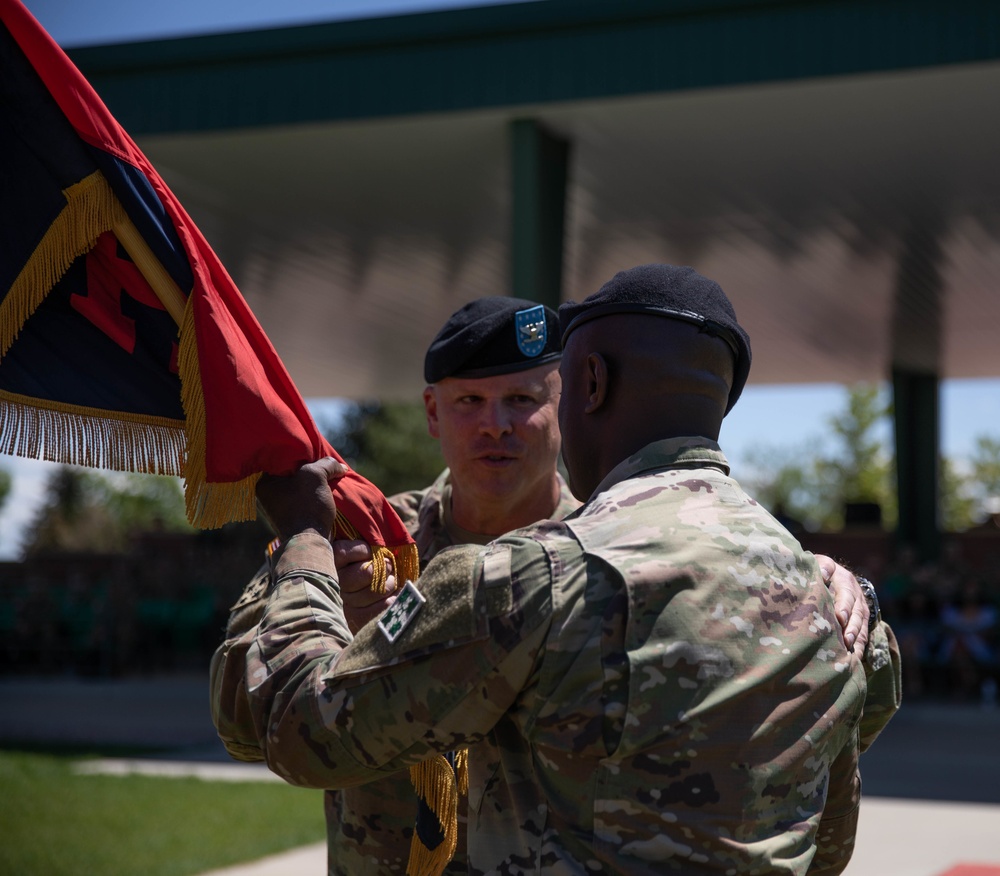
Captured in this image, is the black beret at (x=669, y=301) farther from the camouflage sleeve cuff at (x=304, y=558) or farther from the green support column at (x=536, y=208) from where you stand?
the green support column at (x=536, y=208)

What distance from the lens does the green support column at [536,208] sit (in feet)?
28.7

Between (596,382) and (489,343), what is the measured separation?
114cm

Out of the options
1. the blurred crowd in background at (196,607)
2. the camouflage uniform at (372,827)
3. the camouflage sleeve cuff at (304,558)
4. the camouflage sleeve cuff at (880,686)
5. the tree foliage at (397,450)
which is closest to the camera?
the camouflage sleeve cuff at (304,558)

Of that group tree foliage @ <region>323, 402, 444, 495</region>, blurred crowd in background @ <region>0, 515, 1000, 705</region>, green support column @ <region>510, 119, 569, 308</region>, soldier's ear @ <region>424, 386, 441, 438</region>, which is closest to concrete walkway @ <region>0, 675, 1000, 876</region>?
blurred crowd in background @ <region>0, 515, 1000, 705</region>

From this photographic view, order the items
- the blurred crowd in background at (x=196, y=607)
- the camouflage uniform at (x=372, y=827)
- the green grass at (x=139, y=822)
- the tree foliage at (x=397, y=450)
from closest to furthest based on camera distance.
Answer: the camouflage uniform at (x=372, y=827)
the green grass at (x=139, y=822)
the blurred crowd in background at (x=196, y=607)
the tree foliage at (x=397, y=450)

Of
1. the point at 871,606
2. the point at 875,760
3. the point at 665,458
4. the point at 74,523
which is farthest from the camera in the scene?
the point at 74,523

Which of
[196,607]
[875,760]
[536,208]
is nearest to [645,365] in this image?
[536,208]

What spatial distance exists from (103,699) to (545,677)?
15.0 metres

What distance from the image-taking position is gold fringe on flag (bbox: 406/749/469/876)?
2195 millimetres

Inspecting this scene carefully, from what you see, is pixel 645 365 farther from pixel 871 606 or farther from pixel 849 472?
pixel 849 472

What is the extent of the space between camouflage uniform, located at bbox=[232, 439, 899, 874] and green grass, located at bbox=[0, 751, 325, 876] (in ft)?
15.9

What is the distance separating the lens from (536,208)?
29.5ft

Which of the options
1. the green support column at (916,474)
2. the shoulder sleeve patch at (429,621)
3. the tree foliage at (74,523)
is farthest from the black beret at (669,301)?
the tree foliage at (74,523)

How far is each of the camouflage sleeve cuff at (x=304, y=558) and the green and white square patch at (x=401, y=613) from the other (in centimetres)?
26
